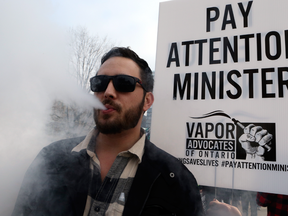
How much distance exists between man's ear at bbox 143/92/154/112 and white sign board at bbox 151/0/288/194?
74mm

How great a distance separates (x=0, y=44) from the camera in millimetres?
1275

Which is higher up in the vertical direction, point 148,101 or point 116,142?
point 148,101

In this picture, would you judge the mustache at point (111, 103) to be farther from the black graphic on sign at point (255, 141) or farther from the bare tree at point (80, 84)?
the black graphic on sign at point (255, 141)

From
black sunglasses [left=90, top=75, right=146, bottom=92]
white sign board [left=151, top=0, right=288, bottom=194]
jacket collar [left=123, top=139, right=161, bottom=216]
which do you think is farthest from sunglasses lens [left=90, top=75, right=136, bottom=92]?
jacket collar [left=123, top=139, right=161, bottom=216]

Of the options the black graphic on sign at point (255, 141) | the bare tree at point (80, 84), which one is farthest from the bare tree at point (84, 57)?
the black graphic on sign at point (255, 141)

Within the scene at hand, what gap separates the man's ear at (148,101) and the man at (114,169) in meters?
0.03

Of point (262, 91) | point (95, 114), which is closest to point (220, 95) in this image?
point (262, 91)

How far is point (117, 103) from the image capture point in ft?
5.68

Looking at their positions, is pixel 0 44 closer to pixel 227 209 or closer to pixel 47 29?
pixel 47 29

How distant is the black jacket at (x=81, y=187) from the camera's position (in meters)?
1.52

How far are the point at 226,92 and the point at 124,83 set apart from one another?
3.14 ft

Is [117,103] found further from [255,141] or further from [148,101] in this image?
[255,141]

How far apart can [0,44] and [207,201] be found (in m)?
1.98

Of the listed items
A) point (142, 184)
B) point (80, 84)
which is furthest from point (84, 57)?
point (142, 184)
